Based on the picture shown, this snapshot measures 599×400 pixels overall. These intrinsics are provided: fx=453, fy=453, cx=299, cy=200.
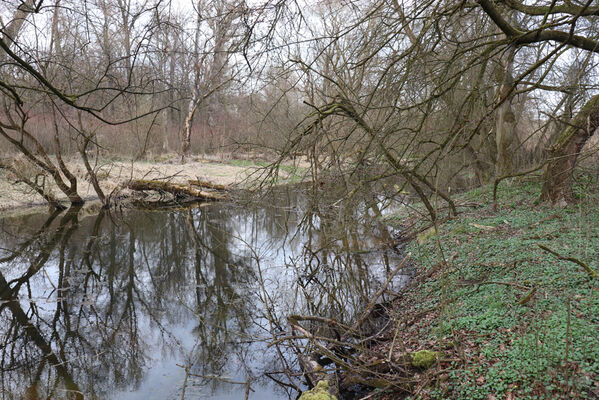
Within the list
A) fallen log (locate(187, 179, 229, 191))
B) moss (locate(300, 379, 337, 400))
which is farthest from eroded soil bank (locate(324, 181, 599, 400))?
fallen log (locate(187, 179, 229, 191))

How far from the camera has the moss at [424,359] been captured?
12.3 ft

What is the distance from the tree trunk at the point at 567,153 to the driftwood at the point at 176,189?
34.8 ft

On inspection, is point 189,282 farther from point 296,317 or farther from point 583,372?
point 583,372

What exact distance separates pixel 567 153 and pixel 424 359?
4864mm

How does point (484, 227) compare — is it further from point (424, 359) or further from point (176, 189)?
point (176, 189)

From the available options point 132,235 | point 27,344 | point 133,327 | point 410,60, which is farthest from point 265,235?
point 410,60

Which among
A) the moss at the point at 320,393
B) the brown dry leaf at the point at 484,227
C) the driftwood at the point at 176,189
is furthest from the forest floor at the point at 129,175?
the moss at the point at 320,393

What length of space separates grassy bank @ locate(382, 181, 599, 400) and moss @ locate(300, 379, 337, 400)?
0.46 metres

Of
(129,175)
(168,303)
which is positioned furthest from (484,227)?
(129,175)

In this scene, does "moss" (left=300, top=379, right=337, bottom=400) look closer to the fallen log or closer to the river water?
the river water

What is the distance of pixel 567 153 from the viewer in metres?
6.94

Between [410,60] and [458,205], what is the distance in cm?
574

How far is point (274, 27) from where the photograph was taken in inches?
158

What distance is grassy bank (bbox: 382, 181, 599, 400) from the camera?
3.01 meters
